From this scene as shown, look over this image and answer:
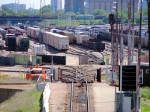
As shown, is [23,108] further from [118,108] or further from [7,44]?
[7,44]

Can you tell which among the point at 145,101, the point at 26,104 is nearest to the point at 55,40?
the point at 26,104

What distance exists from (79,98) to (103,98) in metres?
1.22

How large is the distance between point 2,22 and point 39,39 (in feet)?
297

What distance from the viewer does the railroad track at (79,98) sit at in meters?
18.6

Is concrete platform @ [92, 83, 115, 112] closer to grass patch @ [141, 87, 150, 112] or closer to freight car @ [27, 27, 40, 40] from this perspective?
grass patch @ [141, 87, 150, 112]

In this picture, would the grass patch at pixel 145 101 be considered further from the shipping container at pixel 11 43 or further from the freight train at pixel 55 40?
the shipping container at pixel 11 43

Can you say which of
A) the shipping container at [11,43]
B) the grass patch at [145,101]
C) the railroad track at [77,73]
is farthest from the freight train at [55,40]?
the grass patch at [145,101]

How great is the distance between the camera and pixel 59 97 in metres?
21.4

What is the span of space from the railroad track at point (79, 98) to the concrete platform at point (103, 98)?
0.41 m

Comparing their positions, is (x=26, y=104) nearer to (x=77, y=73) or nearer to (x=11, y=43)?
(x=77, y=73)

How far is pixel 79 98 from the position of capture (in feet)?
68.2

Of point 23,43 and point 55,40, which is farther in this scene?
point 55,40

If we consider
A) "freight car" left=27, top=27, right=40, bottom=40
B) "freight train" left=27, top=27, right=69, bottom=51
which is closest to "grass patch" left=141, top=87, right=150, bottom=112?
"freight train" left=27, top=27, right=69, bottom=51

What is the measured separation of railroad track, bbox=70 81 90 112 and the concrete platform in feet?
1.34
